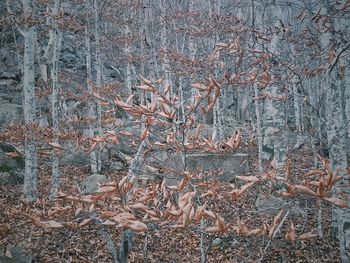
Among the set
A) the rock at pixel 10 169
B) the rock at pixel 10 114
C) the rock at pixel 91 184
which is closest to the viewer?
the rock at pixel 91 184

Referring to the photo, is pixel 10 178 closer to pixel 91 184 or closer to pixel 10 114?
pixel 91 184

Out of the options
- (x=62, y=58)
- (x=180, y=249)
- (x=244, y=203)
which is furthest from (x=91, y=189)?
(x=62, y=58)

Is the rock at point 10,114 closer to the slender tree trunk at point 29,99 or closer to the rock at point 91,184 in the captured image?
the rock at point 91,184

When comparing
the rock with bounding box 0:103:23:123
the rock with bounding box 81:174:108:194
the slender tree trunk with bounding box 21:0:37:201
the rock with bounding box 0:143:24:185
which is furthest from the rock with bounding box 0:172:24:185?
the rock with bounding box 0:103:23:123

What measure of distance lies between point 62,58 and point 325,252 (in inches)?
903

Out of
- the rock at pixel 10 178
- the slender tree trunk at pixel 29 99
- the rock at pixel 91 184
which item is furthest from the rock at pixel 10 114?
the slender tree trunk at pixel 29 99

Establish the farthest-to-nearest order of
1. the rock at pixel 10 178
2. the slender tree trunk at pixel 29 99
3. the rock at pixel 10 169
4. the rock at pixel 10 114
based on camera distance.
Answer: the rock at pixel 10 114, the rock at pixel 10 169, the rock at pixel 10 178, the slender tree trunk at pixel 29 99

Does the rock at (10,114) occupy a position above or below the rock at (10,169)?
above

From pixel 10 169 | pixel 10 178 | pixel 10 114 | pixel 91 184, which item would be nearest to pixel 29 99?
pixel 91 184

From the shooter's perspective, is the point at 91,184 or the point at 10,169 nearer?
the point at 91,184

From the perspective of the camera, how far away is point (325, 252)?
6.20 meters

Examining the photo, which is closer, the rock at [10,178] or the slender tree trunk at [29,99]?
the slender tree trunk at [29,99]

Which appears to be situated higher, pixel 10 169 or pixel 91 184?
pixel 10 169

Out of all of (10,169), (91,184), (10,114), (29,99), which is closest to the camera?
(29,99)
